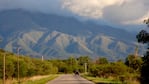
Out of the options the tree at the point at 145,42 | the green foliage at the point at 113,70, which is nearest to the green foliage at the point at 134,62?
the green foliage at the point at 113,70

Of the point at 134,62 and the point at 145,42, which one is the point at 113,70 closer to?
the point at 134,62

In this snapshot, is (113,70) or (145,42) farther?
(113,70)

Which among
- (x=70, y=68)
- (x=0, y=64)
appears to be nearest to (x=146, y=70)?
(x=0, y=64)

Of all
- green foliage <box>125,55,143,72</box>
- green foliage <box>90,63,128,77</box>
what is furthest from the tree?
green foliage <box>90,63,128,77</box>

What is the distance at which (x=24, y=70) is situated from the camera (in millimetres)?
84062

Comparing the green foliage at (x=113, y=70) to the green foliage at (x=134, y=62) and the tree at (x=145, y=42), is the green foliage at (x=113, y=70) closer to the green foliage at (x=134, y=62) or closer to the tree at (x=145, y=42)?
the green foliage at (x=134, y=62)

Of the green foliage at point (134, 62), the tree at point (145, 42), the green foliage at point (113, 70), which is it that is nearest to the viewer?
the tree at point (145, 42)

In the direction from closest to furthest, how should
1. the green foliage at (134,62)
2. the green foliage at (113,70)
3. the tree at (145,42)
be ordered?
the tree at (145,42), the green foliage at (134,62), the green foliage at (113,70)

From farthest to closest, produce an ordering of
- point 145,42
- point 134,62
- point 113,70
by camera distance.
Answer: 1. point 113,70
2. point 134,62
3. point 145,42

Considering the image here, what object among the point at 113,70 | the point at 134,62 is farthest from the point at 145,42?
the point at 113,70

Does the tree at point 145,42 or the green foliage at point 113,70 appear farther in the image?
the green foliage at point 113,70

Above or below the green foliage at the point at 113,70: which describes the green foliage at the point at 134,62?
above

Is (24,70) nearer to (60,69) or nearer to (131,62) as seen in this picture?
(131,62)

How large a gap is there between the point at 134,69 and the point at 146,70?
4467cm
